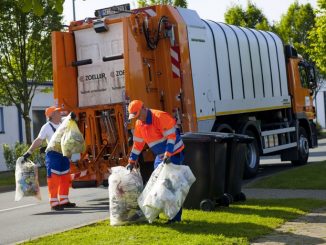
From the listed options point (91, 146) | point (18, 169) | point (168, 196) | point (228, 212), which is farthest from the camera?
point (91, 146)

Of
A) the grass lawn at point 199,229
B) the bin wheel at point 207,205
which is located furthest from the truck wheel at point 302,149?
the bin wheel at point 207,205

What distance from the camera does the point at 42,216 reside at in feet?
33.7

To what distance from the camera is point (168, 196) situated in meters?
7.61

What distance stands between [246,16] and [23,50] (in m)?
21.5

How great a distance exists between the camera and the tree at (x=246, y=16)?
3872cm

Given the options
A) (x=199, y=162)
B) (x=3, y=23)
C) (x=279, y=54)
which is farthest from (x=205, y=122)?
(x=3, y=23)

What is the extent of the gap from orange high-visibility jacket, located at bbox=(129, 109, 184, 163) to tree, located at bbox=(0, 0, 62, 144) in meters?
12.3

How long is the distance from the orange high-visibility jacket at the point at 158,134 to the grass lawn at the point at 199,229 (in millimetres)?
908

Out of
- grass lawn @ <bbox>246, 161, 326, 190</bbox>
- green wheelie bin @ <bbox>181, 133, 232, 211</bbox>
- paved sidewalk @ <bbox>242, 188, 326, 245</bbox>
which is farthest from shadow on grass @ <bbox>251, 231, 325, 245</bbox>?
grass lawn @ <bbox>246, 161, 326, 190</bbox>

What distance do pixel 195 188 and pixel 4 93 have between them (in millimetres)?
12811

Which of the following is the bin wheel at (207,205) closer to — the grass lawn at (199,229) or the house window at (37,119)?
the grass lawn at (199,229)

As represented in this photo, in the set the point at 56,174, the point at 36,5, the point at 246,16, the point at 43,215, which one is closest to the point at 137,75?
the point at 56,174

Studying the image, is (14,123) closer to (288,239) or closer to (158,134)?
(158,134)

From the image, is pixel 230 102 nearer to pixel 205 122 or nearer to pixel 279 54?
pixel 205 122
